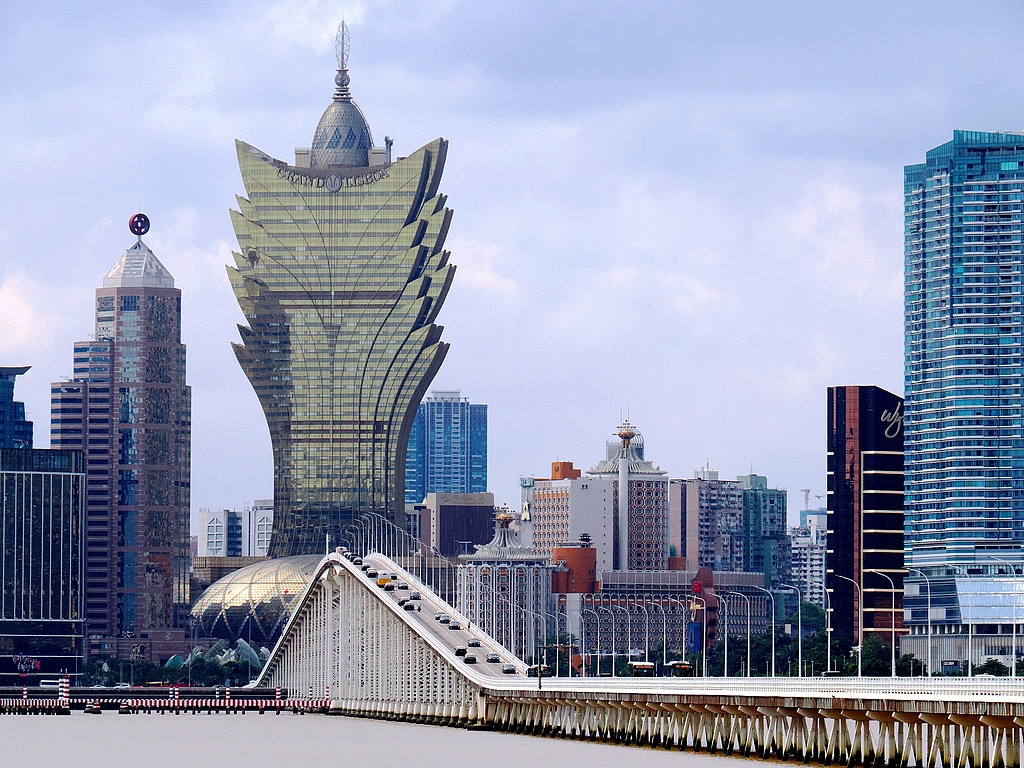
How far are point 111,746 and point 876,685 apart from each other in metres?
66.6

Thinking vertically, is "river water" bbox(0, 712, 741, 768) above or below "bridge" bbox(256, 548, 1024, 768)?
below

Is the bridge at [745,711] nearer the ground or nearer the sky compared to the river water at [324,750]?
nearer the sky

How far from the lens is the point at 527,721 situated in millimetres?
166750

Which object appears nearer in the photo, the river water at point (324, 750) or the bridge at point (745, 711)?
the bridge at point (745, 711)

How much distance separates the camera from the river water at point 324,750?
134 meters

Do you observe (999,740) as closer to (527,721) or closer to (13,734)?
(527,721)

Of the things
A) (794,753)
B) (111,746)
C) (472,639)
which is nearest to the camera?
(794,753)

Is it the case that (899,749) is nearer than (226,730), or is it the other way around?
(899,749)

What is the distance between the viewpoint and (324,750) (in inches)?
6019

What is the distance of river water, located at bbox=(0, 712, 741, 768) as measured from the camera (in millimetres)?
133875

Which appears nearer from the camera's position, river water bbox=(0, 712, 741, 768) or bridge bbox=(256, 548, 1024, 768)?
bridge bbox=(256, 548, 1024, 768)

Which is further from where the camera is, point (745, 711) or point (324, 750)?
point (324, 750)

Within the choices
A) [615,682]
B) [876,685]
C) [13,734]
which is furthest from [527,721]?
[876,685]

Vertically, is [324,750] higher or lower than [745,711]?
lower
